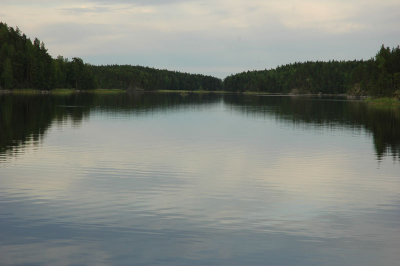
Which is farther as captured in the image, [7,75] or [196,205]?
[7,75]

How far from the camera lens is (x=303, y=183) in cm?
2058

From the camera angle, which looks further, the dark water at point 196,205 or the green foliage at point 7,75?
the green foliage at point 7,75

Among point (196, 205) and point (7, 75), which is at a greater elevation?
point (7, 75)

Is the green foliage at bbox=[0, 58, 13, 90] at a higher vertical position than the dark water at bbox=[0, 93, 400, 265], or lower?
higher

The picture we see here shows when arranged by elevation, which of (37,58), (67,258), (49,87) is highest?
(37,58)

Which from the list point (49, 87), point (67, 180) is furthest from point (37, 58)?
point (67, 180)

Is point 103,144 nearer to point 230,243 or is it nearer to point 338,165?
point 338,165

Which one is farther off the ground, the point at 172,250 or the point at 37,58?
the point at 37,58

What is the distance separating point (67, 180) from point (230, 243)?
1086 cm

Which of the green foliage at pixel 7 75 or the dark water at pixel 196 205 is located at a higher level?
the green foliage at pixel 7 75

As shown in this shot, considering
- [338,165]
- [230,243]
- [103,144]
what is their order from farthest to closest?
[103,144] → [338,165] → [230,243]

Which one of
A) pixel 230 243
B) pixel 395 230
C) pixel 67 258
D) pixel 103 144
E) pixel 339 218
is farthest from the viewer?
pixel 103 144

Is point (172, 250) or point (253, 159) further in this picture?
point (253, 159)

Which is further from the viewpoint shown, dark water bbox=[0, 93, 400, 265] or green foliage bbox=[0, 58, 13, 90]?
green foliage bbox=[0, 58, 13, 90]
